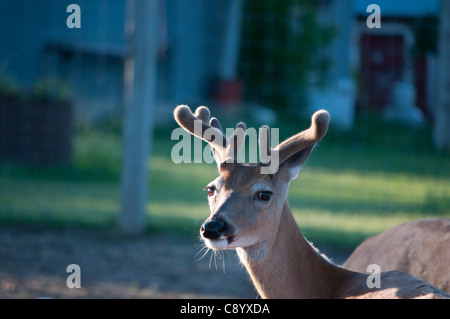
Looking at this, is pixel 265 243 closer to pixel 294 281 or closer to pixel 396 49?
pixel 294 281

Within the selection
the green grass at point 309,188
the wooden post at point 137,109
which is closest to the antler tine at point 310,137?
the green grass at point 309,188

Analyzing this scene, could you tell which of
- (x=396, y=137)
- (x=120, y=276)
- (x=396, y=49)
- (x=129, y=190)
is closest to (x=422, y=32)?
(x=396, y=137)

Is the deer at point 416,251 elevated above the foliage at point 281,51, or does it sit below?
below

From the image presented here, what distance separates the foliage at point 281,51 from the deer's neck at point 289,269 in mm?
9187

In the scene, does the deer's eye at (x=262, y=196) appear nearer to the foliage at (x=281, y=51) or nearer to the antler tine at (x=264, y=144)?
the antler tine at (x=264, y=144)

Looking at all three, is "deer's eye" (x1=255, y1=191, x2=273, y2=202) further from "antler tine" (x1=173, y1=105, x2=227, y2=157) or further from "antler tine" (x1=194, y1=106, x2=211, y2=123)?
"antler tine" (x1=194, y1=106, x2=211, y2=123)

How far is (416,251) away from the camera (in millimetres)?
4215

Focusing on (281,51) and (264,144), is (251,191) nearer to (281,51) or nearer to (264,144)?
(264,144)

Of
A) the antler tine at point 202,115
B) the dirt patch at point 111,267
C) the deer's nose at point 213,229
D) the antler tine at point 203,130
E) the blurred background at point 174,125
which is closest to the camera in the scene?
the deer's nose at point 213,229

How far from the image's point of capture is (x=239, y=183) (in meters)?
3.86

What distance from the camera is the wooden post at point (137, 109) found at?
7.92m

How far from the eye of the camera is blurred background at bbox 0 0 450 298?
744cm

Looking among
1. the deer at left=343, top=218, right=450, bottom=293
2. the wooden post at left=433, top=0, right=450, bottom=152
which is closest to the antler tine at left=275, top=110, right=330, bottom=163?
the deer at left=343, top=218, right=450, bottom=293

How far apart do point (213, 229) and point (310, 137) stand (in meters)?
0.70
